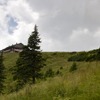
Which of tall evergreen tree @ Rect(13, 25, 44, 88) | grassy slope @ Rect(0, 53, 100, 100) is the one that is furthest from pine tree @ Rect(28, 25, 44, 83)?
grassy slope @ Rect(0, 53, 100, 100)

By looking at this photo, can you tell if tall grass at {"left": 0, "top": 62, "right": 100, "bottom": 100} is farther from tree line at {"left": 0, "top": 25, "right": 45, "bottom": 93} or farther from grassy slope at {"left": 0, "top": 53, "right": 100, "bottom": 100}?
tree line at {"left": 0, "top": 25, "right": 45, "bottom": 93}

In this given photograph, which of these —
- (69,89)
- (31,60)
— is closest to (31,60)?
(31,60)

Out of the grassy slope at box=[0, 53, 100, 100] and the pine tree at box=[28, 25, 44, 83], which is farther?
the pine tree at box=[28, 25, 44, 83]

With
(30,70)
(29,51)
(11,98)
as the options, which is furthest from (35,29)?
(11,98)

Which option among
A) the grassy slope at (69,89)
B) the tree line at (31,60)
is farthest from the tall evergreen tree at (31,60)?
A: the grassy slope at (69,89)

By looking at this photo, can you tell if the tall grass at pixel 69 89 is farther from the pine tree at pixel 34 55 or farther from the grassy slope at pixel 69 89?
the pine tree at pixel 34 55

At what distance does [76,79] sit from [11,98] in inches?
123

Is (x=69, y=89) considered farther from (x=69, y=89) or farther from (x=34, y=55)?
(x=34, y=55)

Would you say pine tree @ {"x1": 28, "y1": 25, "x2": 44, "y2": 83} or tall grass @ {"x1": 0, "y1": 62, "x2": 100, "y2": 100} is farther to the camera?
pine tree @ {"x1": 28, "y1": 25, "x2": 44, "y2": 83}

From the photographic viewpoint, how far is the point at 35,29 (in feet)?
168

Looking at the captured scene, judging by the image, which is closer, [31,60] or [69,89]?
[69,89]

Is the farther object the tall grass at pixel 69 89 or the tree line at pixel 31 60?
the tree line at pixel 31 60

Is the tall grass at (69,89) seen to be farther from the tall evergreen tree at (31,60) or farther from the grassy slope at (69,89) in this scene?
the tall evergreen tree at (31,60)

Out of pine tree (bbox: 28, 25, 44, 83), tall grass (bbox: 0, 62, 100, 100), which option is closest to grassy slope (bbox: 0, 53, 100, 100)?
tall grass (bbox: 0, 62, 100, 100)
